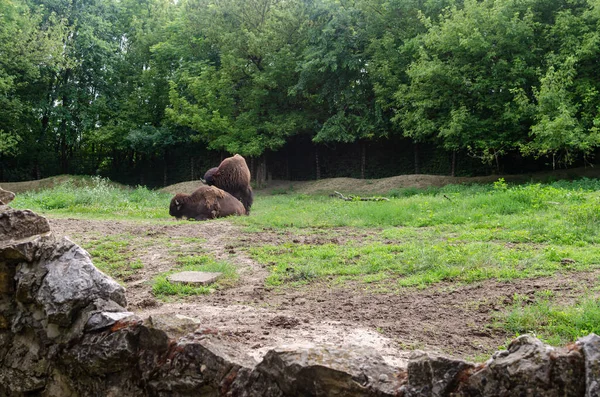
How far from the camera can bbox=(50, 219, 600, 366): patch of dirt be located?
4.58 m

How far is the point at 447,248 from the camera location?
7.83 meters

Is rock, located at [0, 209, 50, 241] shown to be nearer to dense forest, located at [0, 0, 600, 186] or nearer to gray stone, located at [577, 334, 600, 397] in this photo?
gray stone, located at [577, 334, 600, 397]

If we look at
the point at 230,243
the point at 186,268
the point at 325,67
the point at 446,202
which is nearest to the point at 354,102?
the point at 325,67

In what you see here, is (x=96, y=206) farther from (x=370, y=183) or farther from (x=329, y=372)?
(x=329, y=372)

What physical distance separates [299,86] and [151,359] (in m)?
21.6

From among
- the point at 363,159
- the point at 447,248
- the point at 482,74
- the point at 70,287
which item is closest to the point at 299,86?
the point at 363,159

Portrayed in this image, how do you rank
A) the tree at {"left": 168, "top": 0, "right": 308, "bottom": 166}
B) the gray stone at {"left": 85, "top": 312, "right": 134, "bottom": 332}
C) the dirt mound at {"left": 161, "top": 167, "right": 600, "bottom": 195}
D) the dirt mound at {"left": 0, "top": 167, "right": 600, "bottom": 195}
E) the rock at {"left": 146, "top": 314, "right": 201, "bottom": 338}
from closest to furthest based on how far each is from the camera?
the rock at {"left": 146, "top": 314, "right": 201, "bottom": 338}
the gray stone at {"left": 85, "top": 312, "right": 134, "bottom": 332}
the dirt mound at {"left": 161, "top": 167, "right": 600, "bottom": 195}
the dirt mound at {"left": 0, "top": 167, "right": 600, "bottom": 195}
the tree at {"left": 168, "top": 0, "right": 308, "bottom": 166}

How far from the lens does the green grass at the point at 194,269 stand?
652cm

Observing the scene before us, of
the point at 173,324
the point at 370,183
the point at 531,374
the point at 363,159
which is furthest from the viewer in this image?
the point at 363,159

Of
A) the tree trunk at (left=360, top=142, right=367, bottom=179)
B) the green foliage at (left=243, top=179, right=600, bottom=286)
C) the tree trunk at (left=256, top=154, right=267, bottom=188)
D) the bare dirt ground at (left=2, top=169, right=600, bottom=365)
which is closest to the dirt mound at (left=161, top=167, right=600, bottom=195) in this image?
the tree trunk at (left=256, top=154, right=267, bottom=188)

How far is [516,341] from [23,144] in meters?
34.5

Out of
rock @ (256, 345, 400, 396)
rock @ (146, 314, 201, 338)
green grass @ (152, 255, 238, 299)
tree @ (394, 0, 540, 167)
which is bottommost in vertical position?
green grass @ (152, 255, 238, 299)

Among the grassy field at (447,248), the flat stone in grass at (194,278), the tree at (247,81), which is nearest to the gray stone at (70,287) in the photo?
the grassy field at (447,248)

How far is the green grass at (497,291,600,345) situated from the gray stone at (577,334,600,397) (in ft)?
6.36
